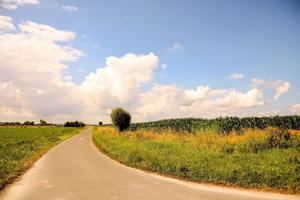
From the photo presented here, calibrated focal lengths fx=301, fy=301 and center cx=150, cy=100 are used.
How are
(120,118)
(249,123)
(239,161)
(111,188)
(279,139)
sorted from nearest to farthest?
(111,188)
(239,161)
(279,139)
(249,123)
(120,118)

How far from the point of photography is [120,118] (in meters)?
52.7

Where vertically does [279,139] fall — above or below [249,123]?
below

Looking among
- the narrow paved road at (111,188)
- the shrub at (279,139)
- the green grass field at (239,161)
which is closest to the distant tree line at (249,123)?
the green grass field at (239,161)

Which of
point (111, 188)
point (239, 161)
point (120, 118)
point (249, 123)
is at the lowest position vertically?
point (111, 188)

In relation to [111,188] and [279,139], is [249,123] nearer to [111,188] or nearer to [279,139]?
[279,139]

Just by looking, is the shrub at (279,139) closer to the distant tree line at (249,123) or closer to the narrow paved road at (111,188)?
the narrow paved road at (111,188)

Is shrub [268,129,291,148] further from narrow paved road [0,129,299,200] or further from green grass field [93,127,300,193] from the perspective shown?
narrow paved road [0,129,299,200]

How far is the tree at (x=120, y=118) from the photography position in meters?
52.8

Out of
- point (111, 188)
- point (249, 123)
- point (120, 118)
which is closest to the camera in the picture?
point (111, 188)

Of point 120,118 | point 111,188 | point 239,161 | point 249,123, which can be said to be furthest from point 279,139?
point 120,118

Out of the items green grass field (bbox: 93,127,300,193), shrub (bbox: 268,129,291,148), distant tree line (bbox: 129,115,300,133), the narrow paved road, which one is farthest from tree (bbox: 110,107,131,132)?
the narrow paved road

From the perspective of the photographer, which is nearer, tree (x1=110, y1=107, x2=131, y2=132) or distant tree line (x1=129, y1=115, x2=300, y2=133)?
distant tree line (x1=129, y1=115, x2=300, y2=133)

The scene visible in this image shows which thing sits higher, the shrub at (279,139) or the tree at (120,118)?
the tree at (120,118)

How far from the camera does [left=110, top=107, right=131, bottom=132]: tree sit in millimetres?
52750
